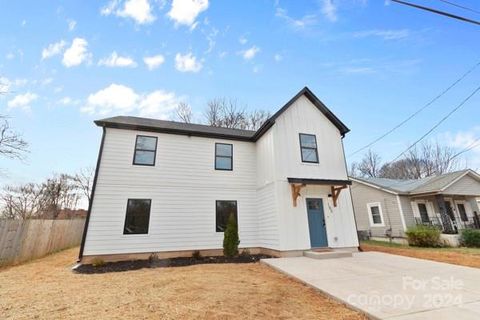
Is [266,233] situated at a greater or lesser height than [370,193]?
lesser

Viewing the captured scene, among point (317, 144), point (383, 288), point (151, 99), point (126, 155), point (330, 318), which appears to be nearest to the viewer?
point (330, 318)

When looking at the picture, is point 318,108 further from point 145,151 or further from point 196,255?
point 196,255

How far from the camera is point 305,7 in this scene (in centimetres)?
531

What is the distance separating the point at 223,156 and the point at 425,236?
12201 millimetres

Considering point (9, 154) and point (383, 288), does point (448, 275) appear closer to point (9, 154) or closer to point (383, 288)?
point (383, 288)

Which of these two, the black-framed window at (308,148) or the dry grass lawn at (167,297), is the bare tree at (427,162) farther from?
the dry grass lawn at (167,297)

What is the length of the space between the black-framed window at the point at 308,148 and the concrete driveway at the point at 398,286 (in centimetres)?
459

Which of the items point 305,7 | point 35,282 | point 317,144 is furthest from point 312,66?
point 35,282

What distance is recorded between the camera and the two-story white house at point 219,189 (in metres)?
8.35

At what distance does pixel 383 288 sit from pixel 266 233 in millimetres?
5387

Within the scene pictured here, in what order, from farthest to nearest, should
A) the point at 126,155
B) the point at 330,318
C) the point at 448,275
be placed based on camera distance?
the point at 126,155
the point at 448,275
the point at 330,318

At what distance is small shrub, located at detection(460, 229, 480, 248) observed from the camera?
1186 centimetres

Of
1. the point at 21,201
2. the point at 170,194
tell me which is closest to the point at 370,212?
the point at 170,194

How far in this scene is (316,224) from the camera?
29.6 ft
